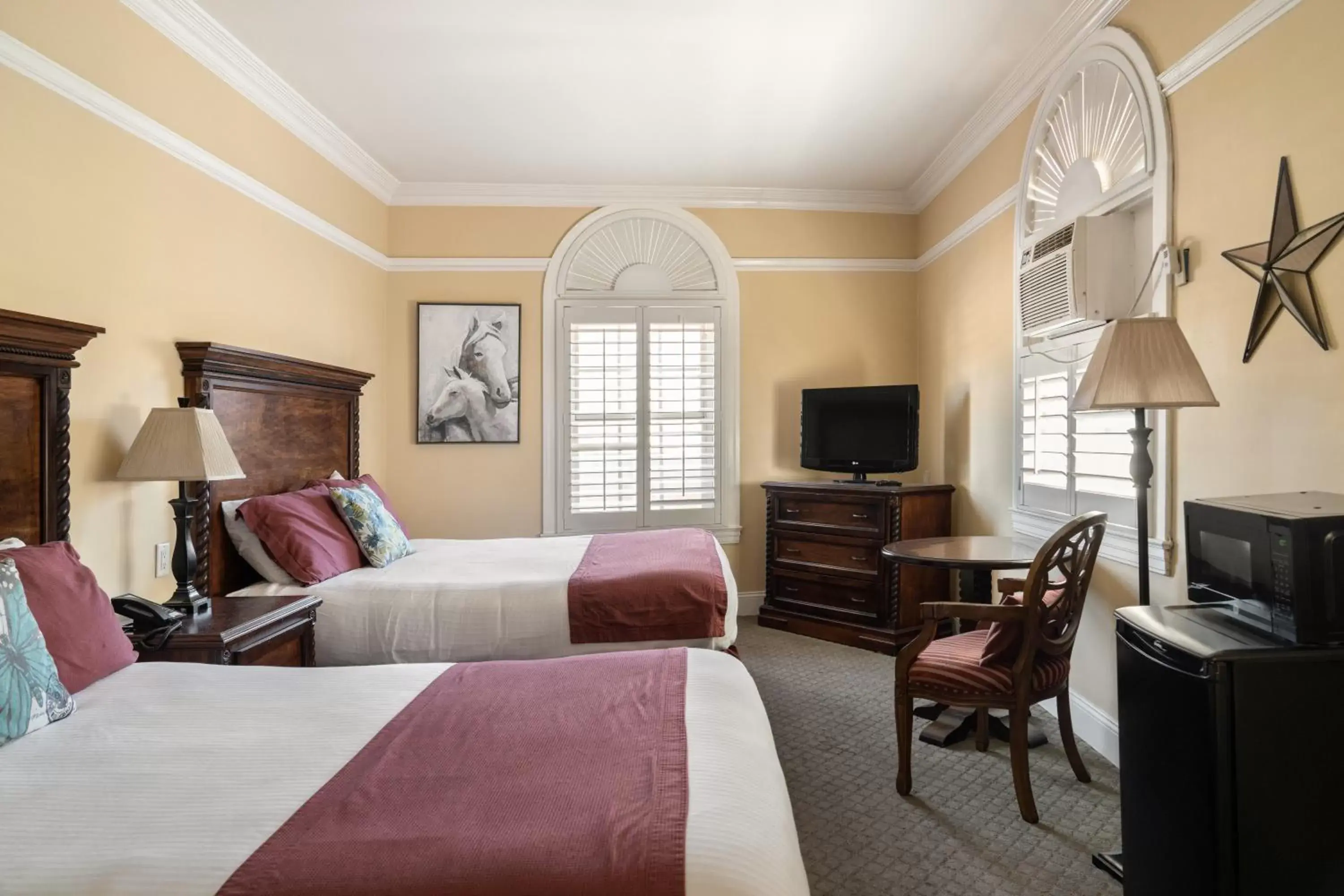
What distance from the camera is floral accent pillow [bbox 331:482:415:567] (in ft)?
11.0

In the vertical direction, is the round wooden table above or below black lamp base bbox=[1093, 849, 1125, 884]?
above

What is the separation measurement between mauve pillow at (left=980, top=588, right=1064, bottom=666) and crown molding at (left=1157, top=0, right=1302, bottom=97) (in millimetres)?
1809

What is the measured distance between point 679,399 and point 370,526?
2.38m

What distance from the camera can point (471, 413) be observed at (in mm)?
4961

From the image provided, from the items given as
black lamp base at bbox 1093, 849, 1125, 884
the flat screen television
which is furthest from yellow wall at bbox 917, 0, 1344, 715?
the flat screen television

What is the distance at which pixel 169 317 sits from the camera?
284 cm

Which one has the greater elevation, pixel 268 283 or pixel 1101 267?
pixel 268 283

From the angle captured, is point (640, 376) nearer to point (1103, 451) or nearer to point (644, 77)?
point (644, 77)

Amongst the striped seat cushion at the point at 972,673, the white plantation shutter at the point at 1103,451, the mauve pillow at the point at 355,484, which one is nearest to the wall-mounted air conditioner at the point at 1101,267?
the white plantation shutter at the point at 1103,451

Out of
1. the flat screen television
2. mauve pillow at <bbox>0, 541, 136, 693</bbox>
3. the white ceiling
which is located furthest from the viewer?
the flat screen television

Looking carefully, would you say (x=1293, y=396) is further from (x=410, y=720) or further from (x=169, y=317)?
(x=169, y=317)

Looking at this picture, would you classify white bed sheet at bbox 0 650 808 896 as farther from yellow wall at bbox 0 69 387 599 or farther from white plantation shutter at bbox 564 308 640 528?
white plantation shutter at bbox 564 308 640 528

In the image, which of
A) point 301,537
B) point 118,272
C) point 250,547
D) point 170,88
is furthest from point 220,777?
point 170,88

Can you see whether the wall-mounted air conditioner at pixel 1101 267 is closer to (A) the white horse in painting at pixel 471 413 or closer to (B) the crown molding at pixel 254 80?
(A) the white horse in painting at pixel 471 413
